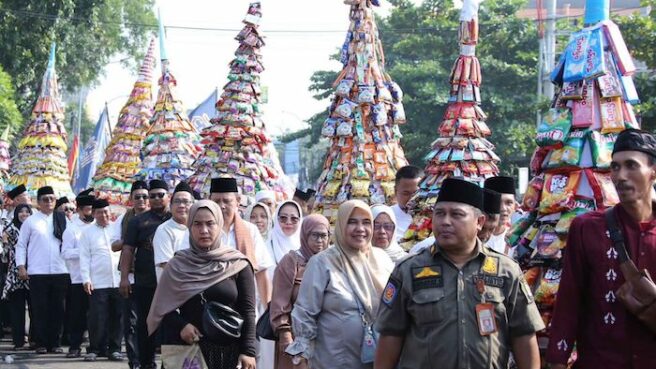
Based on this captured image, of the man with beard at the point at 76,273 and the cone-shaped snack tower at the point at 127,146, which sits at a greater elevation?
the cone-shaped snack tower at the point at 127,146

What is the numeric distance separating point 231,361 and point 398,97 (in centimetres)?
957

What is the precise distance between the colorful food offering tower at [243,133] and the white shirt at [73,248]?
4.08m

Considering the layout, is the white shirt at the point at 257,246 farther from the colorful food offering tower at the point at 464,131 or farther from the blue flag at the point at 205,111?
the blue flag at the point at 205,111

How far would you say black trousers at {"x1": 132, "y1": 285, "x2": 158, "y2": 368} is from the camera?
11.6m

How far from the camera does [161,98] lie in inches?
945

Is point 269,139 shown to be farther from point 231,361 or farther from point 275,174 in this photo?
point 231,361

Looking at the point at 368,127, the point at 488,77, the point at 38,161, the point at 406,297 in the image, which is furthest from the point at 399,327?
the point at 488,77

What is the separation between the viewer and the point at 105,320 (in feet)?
46.1

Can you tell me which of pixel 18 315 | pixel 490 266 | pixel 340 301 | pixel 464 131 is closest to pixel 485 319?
pixel 490 266

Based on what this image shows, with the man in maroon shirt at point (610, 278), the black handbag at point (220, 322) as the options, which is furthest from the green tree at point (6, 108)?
the man in maroon shirt at point (610, 278)

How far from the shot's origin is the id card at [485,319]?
5.56 metres

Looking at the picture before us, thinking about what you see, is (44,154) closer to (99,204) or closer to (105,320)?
(99,204)

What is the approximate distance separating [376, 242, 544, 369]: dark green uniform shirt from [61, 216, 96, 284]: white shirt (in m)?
9.36

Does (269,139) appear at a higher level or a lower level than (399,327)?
higher
